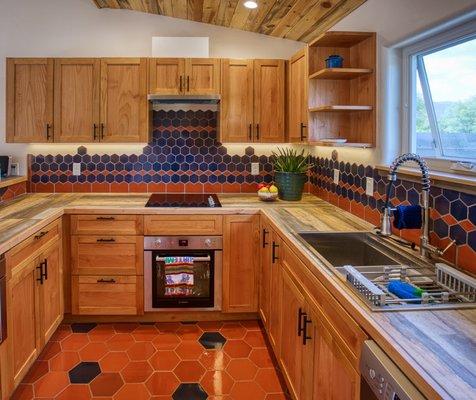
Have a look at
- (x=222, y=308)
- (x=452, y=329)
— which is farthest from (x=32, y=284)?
(x=452, y=329)

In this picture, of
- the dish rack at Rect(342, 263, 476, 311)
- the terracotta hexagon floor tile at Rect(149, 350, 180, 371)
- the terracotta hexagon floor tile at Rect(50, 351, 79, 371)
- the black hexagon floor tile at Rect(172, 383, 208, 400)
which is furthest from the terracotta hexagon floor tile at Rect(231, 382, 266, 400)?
the dish rack at Rect(342, 263, 476, 311)

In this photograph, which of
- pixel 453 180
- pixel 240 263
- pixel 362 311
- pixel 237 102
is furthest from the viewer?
pixel 237 102

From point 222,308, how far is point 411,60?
2.15 m

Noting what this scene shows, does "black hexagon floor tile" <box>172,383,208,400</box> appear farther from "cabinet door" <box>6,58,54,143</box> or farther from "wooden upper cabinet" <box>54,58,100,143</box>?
"cabinet door" <box>6,58,54,143</box>

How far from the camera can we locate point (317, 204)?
11.5 feet

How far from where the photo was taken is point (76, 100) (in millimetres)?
3586

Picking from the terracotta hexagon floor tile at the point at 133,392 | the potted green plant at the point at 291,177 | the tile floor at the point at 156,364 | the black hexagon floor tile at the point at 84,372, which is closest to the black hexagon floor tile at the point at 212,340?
the tile floor at the point at 156,364

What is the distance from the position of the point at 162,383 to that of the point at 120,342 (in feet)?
2.13

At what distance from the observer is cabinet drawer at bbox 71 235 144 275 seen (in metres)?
3.33

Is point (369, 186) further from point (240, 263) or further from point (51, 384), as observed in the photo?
point (51, 384)

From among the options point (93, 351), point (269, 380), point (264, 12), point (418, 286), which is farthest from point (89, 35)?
point (418, 286)

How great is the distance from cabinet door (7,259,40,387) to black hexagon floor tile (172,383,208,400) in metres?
0.85

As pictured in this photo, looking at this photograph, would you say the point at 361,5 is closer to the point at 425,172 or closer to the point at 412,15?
the point at 412,15

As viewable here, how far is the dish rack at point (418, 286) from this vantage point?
1.37 m
